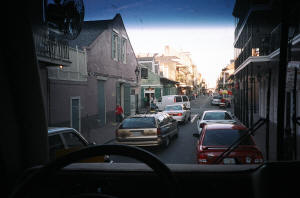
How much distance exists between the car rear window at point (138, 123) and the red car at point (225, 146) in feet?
9.87

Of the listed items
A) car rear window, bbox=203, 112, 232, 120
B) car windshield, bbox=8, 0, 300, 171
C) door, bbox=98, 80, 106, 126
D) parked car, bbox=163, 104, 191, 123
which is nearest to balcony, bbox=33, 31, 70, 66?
car windshield, bbox=8, 0, 300, 171

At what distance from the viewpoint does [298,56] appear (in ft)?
15.0

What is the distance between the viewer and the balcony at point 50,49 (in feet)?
10.1

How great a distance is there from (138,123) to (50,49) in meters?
4.73

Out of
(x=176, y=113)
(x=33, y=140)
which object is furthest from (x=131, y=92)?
(x=33, y=140)

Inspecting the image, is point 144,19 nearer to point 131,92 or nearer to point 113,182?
point 113,182

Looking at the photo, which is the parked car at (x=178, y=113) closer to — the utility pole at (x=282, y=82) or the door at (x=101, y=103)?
the door at (x=101, y=103)

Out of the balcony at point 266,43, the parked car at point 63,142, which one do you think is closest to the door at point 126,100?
the balcony at point 266,43

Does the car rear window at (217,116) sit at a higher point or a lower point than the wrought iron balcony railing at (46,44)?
lower

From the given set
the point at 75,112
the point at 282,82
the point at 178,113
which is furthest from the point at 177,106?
the point at 282,82

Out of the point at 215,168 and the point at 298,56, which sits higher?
the point at 298,56

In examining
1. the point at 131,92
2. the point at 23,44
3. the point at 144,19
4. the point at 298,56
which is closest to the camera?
the point at 23,44

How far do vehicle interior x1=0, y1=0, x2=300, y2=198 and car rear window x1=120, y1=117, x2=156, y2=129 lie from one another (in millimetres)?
6008

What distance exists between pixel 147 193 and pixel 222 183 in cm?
67
